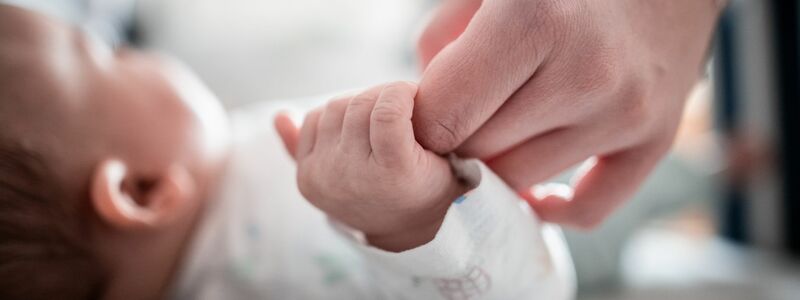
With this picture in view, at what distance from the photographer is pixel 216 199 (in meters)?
0.77

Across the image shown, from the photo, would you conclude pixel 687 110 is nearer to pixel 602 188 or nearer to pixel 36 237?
pixel 602 188

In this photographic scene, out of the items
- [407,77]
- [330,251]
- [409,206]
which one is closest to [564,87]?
[409,206]

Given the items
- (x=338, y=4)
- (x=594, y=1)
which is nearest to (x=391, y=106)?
(x=594, y=1)

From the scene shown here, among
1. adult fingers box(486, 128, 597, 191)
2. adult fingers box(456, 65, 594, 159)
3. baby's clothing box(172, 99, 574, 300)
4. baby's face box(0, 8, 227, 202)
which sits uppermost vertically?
baby's face box(0, 8, 227, 202)

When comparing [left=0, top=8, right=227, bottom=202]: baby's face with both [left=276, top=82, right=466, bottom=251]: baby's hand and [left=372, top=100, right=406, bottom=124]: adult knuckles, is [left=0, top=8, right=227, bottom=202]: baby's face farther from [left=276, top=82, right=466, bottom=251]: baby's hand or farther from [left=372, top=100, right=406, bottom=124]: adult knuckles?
[left=372, top=100, right=406, bottom=124]: adult knuckles

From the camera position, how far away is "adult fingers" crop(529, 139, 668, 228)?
1.72 feet

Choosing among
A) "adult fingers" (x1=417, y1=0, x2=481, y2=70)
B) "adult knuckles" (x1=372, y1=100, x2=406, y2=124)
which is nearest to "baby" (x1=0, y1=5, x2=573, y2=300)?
"adult knuckles" (x1=372, y1=100, x2=406, y2=124)

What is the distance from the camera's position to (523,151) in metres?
0.48

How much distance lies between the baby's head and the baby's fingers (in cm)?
34

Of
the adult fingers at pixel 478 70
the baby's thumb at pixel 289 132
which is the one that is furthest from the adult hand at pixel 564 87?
the baby's thumb at pixel 289 132

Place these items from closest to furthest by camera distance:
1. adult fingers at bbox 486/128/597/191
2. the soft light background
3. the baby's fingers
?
the baby's fingers, adult fingers at bbox 486/128/597/191, the soft light background

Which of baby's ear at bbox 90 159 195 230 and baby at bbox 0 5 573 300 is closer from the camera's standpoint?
baby at bbox 0 5 573 300

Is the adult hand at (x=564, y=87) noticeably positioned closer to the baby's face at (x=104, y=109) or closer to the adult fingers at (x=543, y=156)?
the adult fingers at (x=543, y=156)

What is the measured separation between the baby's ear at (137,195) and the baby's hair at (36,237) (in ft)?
0.12
